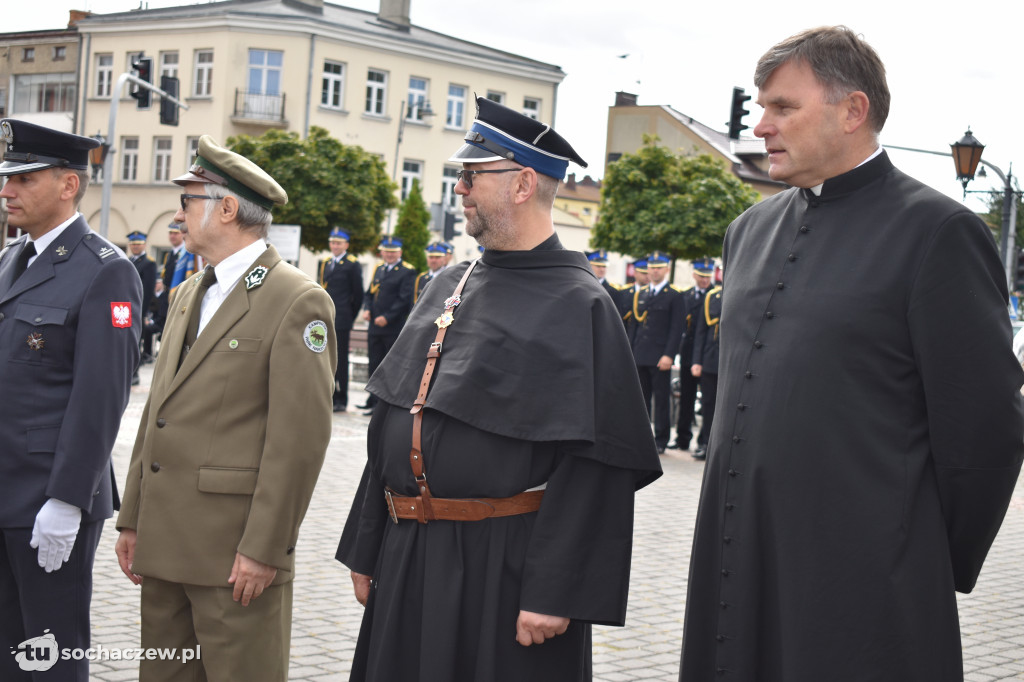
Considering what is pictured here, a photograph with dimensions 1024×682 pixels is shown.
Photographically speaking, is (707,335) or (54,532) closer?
(54,532)

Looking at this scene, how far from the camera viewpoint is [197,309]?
399 centimetres

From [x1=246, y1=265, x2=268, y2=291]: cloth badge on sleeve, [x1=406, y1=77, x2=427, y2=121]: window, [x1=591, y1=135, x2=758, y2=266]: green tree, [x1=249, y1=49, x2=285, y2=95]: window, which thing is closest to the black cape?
[x1=246, y1=265, x2=268, y2=291]: cloth badge on sleeve

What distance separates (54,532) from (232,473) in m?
0.68

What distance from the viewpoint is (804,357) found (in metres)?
2.88

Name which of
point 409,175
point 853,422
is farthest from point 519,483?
point 409,175

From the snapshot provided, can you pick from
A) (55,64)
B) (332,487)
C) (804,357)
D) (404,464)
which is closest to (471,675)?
(404,464)

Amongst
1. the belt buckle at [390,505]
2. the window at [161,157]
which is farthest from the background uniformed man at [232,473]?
the window at [161,157]

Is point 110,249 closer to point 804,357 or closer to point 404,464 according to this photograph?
point 404,464

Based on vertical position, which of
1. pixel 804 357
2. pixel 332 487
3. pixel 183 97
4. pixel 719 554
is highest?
pixel 183 97

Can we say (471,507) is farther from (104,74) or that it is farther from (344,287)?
(104,74)

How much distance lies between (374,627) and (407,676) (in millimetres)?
189

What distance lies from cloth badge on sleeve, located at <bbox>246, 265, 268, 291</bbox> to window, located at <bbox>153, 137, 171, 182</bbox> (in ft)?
151

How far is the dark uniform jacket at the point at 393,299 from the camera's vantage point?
656 inches

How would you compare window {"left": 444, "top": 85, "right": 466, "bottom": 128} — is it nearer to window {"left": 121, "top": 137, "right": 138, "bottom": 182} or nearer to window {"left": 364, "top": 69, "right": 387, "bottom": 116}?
window {"left": 364, "top": 69, "right": 387, "bottom": 116}
